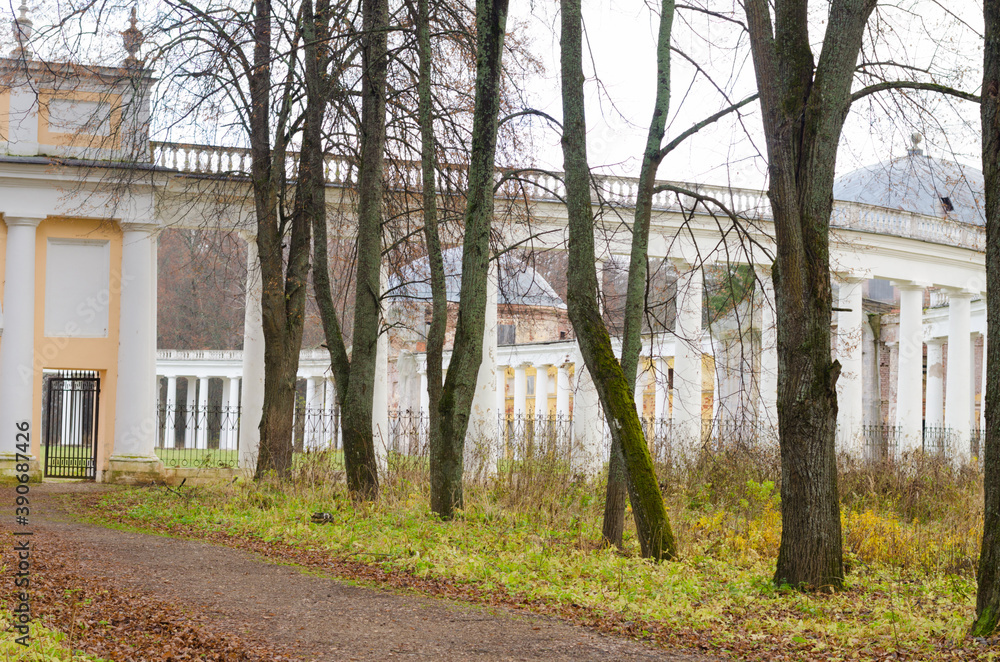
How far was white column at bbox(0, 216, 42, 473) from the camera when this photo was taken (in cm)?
2486

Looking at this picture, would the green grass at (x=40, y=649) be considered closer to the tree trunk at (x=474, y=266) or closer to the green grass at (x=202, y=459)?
the tree trunk at (x=474, y=266)

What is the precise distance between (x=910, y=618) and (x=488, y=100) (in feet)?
29.8

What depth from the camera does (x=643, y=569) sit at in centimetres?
1101

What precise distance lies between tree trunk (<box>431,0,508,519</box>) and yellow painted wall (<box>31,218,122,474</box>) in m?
15.0

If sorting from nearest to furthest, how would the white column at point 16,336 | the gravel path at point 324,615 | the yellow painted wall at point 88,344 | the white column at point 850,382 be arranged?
the gravel path at point 324,615 < the white column at point 16,336 < the yellow painted wall at point 88,344 < the white column at point 850,382

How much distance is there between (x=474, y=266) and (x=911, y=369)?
85.1 feet

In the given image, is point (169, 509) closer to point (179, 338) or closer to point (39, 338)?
point (39, 338)

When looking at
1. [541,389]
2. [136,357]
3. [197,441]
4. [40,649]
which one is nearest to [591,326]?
[40,649]

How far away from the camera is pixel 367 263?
16.1 metres

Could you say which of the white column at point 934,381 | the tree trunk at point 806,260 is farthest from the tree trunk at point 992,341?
the white column at point 934,381

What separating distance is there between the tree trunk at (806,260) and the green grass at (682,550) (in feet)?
2.19

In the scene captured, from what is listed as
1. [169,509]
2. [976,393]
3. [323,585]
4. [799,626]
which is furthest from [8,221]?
[976,393]

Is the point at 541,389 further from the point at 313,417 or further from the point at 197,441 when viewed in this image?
the point at 197,441

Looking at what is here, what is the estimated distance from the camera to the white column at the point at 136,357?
2555 centimetres
